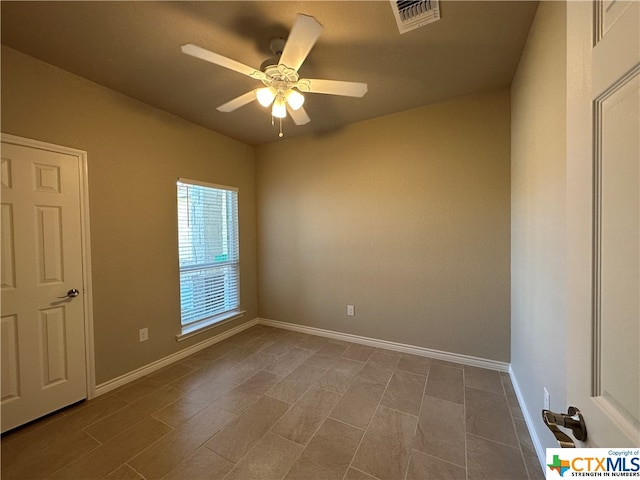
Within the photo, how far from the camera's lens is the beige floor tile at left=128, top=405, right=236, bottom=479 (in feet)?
4.91

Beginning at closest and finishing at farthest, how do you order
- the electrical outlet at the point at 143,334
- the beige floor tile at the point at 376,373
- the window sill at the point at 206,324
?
the beige floor tile at the point at 376,373, the electrical outlet at the point at 143,334, the window sill at the point at 206,324

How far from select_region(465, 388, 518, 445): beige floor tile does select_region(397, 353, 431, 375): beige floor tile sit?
0.42m

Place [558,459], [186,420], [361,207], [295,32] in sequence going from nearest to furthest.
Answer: [558,459], [295,32], [186,420], [361,207]

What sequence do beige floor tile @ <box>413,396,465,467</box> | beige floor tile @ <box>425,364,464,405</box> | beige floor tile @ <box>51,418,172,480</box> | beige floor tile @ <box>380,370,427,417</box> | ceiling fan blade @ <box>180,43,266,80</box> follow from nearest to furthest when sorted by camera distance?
ceiling fan blade @ <box>180,43,266,80</box>
beige floor tile @ <box>51,418,172,480</box>
beige floor tile @ <box>413,396,465,467</box>
beige floor tile @ <box>380,370,427,417</box>
beige floor tile @ <box>425,364,464,405</box>

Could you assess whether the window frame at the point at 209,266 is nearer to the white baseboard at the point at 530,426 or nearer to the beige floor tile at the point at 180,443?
the beige floor tile at the point at 180,443

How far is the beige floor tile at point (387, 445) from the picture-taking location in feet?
4.87

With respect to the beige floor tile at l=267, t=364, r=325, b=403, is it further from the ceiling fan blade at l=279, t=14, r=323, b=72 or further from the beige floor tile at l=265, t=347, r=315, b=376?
the ceiling fan blade at l=279, t=14, r=323, b=72

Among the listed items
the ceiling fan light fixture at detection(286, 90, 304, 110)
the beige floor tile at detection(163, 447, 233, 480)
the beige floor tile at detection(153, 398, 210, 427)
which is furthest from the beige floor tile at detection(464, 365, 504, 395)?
the ceiling fan light fixture at detection(286, 90, 304, 110)

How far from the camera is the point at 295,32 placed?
1314 millimetres

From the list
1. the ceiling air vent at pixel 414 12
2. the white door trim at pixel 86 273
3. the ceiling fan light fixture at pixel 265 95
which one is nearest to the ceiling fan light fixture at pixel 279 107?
the ceiling fan light fixture at pixel 265 95

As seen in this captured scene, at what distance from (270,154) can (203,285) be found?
1962 mm

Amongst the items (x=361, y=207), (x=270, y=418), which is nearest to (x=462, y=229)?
(x=361, y=207)

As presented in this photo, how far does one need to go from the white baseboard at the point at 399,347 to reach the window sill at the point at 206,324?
51 centimetres

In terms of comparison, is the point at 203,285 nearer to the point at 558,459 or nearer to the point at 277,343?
the point at 277,343
